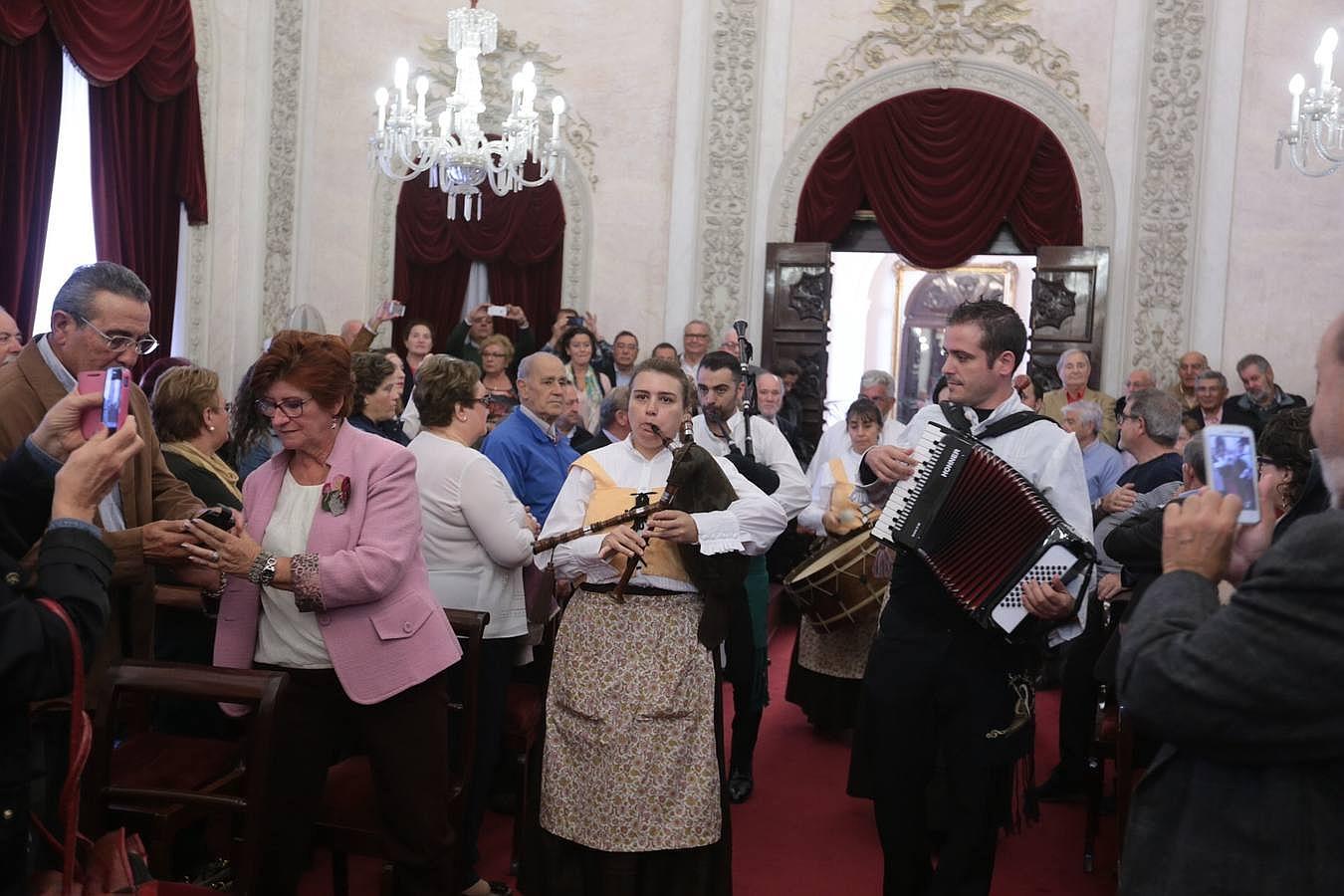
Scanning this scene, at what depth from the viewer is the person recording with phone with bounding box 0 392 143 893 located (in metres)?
1.91

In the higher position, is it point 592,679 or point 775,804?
point 592,679

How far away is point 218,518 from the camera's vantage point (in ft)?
10.0

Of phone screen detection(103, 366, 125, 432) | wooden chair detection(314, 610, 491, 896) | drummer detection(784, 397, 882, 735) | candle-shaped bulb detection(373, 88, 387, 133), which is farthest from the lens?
candle-shaped bulb detection(373, 88, 387, 133)

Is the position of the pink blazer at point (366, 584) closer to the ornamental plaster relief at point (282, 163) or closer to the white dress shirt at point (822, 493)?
the white dress shirt at point (822, 493)

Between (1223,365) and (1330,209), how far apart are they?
56.3 inches

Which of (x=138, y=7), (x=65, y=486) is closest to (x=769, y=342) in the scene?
(x=138, y=7)

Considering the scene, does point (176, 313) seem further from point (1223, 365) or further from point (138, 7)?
point (1223, 365)

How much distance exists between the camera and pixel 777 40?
34.5ft

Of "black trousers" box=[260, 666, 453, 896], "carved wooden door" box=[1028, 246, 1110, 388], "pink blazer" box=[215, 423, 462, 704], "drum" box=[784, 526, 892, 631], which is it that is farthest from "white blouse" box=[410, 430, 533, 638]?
"carved wooden door" box=[1028, 246, 1110, 388]

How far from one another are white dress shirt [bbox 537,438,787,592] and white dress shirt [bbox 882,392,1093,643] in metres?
0.68

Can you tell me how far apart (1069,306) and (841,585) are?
549 centimetres

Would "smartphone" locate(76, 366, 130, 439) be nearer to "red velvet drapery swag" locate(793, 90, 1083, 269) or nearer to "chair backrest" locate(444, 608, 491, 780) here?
"chair backrest" locate(444, 608, 491, 780)

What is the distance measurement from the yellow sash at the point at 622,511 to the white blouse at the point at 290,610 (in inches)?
31.7

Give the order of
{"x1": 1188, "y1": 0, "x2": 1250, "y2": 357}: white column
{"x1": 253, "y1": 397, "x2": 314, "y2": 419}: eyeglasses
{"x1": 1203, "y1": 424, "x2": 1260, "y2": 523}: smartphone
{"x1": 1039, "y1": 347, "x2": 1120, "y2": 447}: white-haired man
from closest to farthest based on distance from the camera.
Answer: {"x1": 1203, "y1": 424, "x2": 1260, "y2": 523}: smartphone
{"x1": 253, "y1": 397, "x2": 314, "y2": 419}: eyeglasses
{"x1": 1039, "y1": 347, "x2": 1120, "y2": 447}: white-haired man
{"x1": 1188, "y1": 0, "x2": 1250, "y2": 357}: white column
